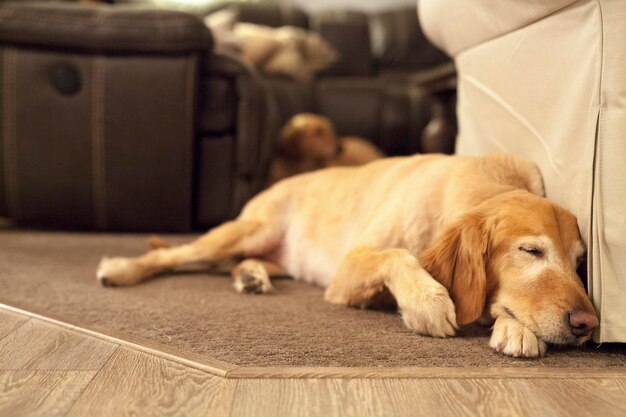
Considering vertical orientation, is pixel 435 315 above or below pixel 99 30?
below

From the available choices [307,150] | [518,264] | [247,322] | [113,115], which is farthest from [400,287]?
[307,150]

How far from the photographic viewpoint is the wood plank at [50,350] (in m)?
1.34

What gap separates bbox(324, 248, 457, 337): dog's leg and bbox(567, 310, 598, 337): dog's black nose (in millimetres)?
281

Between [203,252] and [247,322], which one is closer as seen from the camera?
[247,322]

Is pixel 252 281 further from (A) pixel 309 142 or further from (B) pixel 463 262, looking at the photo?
(A) pixel 309 142

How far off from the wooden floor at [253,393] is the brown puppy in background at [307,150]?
274cm

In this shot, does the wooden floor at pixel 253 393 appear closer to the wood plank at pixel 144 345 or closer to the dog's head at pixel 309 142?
the wood plank at pixel 144 345

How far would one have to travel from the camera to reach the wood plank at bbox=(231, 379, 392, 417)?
1114mm

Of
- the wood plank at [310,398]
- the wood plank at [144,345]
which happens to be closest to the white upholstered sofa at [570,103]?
the wood plank at [310,398]

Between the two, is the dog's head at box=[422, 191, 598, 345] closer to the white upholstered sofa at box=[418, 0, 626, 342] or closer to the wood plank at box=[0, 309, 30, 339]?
the white upholstered sofa at box=[418, 0, 626, 342]

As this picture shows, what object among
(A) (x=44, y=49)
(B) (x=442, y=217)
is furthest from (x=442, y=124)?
(A) (x=44, y=49)

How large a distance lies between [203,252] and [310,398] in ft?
4.24

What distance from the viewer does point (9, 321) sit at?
66.2 inches

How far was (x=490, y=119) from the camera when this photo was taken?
215cm
